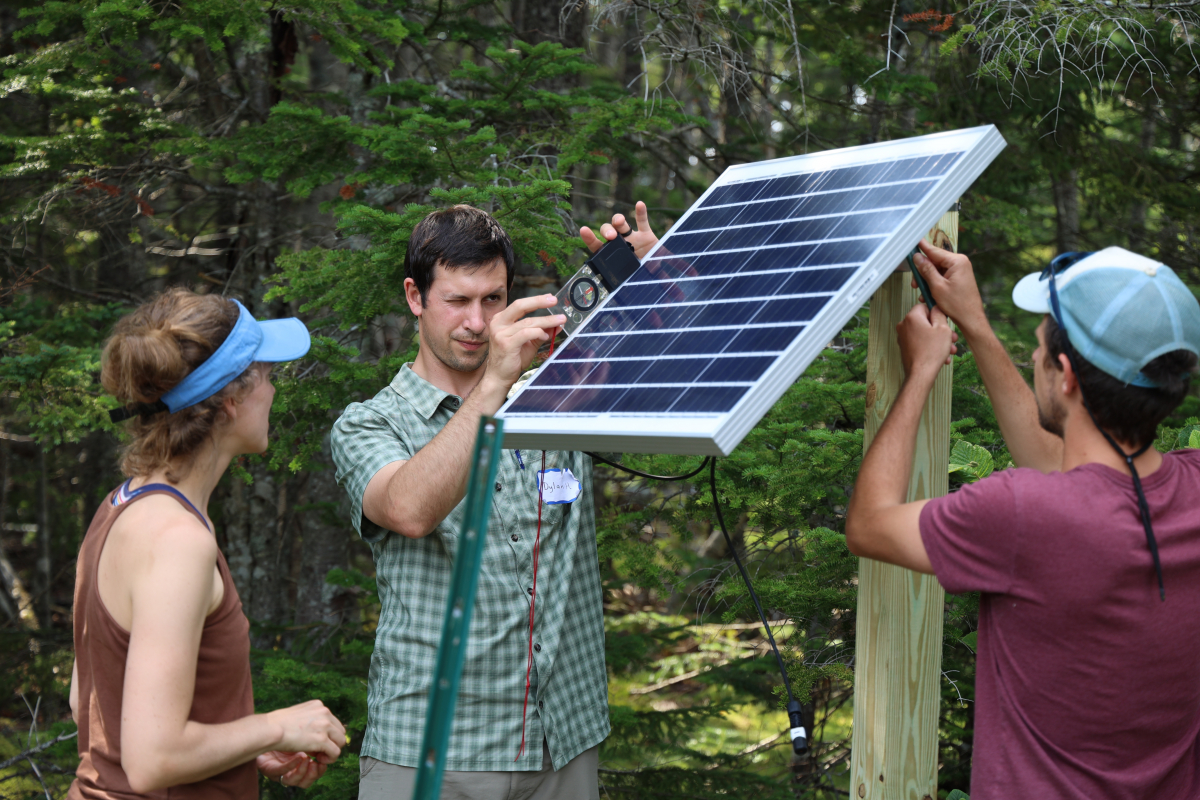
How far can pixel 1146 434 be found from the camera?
5.96 feet

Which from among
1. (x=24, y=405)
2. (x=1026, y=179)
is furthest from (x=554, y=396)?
(x=1026, y=179)

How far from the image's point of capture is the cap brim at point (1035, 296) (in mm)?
1922

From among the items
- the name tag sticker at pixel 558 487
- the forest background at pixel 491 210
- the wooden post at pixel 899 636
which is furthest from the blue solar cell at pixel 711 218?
the forest background at pixel 491 210

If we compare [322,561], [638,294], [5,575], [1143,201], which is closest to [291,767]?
[638,294]

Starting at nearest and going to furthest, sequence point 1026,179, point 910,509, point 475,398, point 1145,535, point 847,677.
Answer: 1. point 1145,535
2. point 910,509
3. point 475,398
4. point 847,677
5. point 1026,179

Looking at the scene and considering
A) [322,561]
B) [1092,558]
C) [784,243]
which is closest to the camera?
[1092,558]

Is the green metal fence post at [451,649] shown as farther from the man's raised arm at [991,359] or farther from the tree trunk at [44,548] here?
the tree trunk at [44,548]

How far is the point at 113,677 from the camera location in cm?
188

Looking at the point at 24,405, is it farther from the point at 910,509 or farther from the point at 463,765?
the point at 910,509

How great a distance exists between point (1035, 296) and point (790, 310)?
21.3 inches

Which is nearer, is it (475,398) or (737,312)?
(737,312)

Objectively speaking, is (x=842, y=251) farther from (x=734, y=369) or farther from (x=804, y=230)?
(x=734, y=369)

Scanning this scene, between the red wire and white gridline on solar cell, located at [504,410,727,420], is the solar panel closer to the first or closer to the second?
white gridline on solar cell, located at [504,410,727,420]

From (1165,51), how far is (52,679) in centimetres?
904
